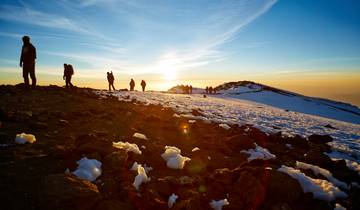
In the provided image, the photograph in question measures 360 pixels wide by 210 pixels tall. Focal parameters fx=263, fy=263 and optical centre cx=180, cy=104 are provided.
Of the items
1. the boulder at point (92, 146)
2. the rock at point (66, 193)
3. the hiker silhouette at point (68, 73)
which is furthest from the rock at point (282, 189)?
the hiker silhouette at point (68, 73)

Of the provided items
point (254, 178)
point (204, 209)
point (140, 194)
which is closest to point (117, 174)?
point (140, 194)

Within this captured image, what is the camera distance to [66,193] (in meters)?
4.11

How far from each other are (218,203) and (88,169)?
2.58m

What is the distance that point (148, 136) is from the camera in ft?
29.6

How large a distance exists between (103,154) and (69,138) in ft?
6.38

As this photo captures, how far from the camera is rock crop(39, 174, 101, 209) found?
3.99 metres

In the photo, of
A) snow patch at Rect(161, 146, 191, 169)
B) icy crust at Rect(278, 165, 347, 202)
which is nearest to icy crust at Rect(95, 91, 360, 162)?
icy crust at Rect(278, 165, 347, 202)

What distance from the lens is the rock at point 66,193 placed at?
399 cm

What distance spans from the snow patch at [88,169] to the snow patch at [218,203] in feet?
7.40

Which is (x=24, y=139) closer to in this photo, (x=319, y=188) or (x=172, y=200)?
(x=172, y=200)

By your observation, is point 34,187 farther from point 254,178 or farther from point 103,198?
point 254,178

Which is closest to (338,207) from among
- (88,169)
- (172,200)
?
(172,200)

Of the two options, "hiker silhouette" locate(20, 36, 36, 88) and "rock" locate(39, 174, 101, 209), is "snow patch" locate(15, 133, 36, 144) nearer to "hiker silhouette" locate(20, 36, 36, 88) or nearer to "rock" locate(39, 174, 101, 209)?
"rock" locate(39, 174, 101, 209)

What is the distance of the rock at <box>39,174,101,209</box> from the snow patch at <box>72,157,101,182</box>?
52cm
